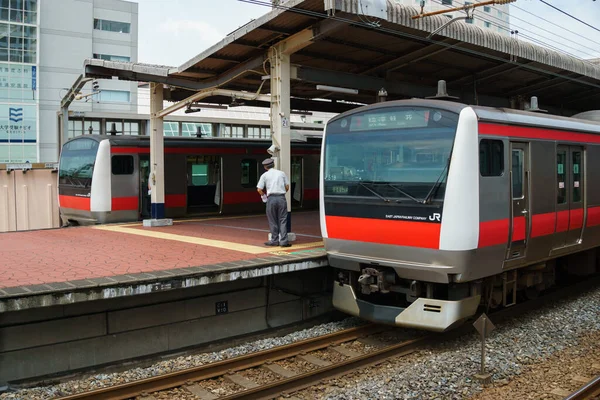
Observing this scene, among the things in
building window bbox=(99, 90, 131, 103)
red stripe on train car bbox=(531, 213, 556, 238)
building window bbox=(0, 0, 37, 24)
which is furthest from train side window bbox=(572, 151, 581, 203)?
building window bbox=(0, 0, 37, 24)

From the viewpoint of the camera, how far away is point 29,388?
6.54 meters

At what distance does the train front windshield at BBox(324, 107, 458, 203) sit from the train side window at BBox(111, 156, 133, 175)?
8925mm

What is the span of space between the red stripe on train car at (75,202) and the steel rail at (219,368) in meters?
10.0

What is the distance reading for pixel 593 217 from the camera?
402 inches

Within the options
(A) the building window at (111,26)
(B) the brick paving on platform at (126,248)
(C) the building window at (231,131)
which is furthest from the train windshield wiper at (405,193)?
(A) the building window at (111,26)

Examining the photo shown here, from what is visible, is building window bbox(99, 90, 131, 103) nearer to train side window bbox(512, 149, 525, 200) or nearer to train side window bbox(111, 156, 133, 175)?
train side window bbox(111, 156, 133, 175)

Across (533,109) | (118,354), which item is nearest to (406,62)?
(533,109)

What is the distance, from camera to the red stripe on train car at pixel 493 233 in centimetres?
739

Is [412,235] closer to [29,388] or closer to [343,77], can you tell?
[29,388]

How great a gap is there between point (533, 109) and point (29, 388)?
8.56m

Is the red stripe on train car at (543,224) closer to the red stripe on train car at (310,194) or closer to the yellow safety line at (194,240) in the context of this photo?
the yellow safety line at (194,240)

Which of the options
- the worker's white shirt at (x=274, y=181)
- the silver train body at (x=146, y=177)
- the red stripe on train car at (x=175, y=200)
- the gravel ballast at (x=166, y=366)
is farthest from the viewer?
the red stripe on train car at (x=175, y=200)

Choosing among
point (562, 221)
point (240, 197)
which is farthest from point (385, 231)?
point (240, 197)

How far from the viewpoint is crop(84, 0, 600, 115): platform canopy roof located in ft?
32.9
